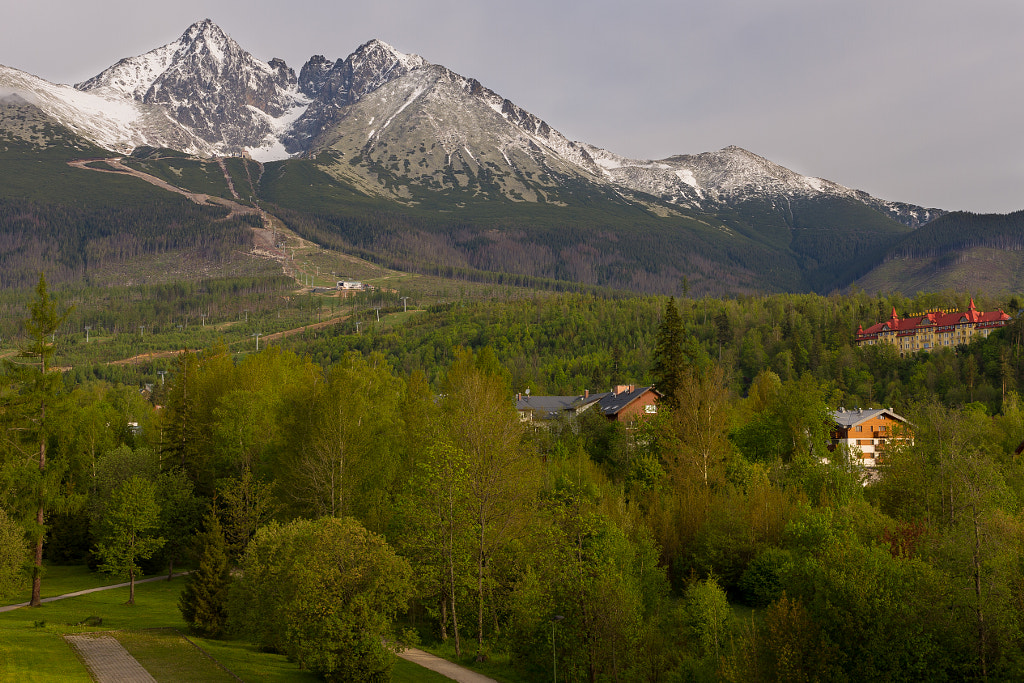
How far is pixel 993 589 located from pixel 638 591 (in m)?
19.1

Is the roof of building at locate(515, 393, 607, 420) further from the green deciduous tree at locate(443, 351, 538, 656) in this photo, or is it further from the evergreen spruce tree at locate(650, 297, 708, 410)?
the green deciduous tree at locate(443, 351, 538, 656)

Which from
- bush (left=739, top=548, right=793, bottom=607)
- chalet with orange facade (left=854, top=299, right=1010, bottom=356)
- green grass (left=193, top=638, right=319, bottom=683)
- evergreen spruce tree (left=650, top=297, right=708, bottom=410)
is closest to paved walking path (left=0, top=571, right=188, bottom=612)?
green grass (left=193, top=638, right=319, bottom=683)

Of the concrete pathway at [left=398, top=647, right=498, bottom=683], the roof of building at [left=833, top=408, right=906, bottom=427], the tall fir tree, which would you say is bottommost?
the concrete pathway at [left=398, top=647, right=498, bottom=683]

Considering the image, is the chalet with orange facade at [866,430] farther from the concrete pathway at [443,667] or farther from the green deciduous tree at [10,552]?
the green deciduous tree at [10,552]

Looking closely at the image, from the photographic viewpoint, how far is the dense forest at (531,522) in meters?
39.5

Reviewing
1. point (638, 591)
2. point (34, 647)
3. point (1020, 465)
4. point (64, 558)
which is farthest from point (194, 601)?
point (1020, 465)

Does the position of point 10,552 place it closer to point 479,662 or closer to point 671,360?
point 479,662

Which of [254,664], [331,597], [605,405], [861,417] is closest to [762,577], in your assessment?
[331,597]

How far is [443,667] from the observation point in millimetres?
46938

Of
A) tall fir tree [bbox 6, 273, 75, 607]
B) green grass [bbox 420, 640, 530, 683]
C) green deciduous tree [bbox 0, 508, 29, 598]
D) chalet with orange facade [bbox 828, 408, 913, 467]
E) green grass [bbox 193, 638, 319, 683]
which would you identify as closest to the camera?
green grass [bbox 193, 638, 319, 683]

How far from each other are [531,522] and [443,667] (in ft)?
35.2

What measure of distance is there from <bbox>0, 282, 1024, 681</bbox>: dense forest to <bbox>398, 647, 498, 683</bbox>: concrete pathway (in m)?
1.92

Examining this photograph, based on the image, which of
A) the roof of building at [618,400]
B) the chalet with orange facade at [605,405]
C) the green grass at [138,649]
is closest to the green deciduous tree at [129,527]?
the green grass at [138,649]

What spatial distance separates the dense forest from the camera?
39469mm
